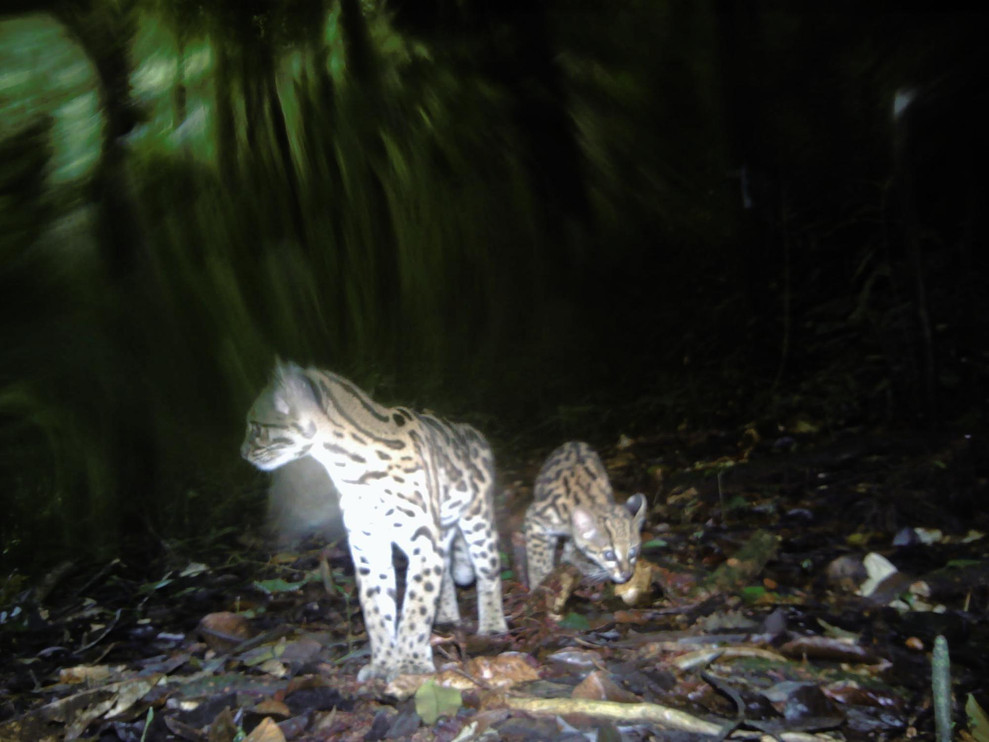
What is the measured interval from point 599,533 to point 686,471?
130cm

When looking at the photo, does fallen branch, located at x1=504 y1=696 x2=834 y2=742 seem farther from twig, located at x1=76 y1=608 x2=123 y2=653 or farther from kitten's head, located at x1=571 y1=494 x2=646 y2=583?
twig, located at x1=76 y1=608 x2=123 y2=653

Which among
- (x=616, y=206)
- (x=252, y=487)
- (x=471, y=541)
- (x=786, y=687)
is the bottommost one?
(x=786, y=687)

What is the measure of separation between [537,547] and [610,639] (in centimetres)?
111

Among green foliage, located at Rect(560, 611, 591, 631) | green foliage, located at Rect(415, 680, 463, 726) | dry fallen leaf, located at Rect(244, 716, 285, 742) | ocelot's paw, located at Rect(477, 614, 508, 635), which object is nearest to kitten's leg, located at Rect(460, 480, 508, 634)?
ocelot's paw, located at Rect(477, 614, 508, 635)

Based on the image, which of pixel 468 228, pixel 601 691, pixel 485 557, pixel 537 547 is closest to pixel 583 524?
pixel 537 547

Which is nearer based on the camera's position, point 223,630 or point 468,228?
point 223,630

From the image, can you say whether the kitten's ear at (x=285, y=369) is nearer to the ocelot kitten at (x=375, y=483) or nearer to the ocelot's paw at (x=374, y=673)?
the ocelot kitten at (x=375, y=483)

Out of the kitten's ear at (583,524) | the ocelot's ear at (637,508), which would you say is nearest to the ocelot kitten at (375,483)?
the kitten's ear at (583,524)

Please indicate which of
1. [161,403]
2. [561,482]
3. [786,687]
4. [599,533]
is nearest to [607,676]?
[786,687]

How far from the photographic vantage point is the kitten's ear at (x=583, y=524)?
3.12 meters

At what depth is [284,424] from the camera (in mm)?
2377

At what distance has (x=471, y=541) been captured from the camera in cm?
307

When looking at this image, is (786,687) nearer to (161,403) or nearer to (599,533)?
(599,533)

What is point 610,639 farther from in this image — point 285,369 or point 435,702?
point 285,369
